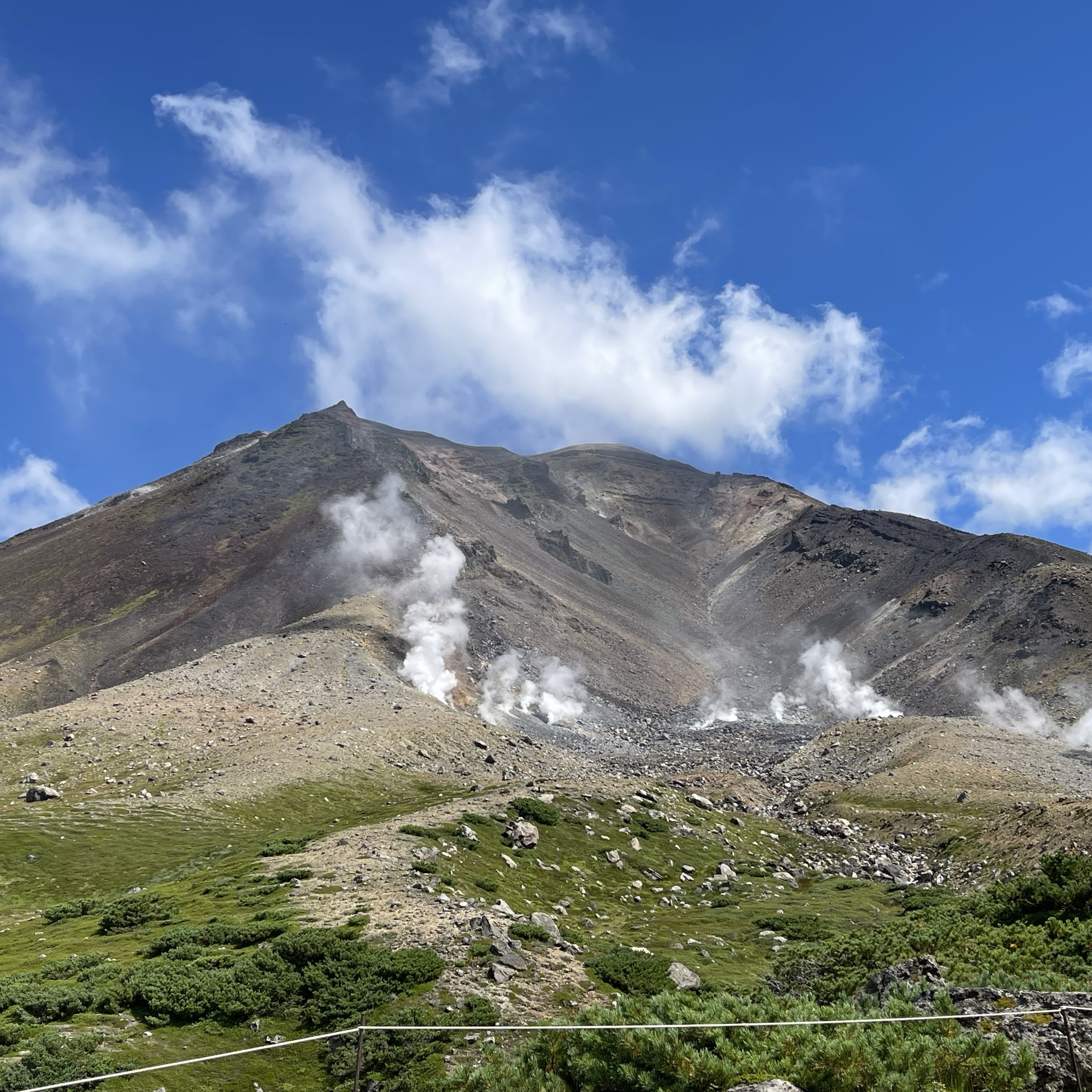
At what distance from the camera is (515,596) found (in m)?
121

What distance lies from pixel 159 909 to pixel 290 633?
5928cm

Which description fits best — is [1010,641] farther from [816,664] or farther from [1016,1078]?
[1016,1078]

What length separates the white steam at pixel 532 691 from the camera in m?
87.3

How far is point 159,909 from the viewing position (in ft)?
78.2

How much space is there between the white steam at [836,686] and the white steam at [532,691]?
3814 cm

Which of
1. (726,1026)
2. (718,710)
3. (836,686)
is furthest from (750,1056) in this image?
(836,686)

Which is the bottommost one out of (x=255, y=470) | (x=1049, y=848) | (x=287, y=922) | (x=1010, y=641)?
(x=1049, y=848)

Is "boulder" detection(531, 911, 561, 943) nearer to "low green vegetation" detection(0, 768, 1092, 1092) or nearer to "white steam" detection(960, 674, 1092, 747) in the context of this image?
"low green vegetation" detection(0, 768, 1092, 1092)

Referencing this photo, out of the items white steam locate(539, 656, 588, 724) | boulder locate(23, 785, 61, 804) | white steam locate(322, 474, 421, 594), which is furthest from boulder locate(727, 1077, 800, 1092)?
white steam locate(322, 474, 421, 594)

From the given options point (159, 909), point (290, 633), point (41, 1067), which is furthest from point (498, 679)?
point (41, 1067)

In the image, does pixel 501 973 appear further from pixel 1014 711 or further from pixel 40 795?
pixel 1014 711

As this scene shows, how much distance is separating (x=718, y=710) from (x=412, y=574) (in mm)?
49050

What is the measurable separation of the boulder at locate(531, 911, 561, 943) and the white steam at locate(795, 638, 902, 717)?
92.4 meters

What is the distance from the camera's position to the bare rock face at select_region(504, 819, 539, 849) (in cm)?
3148
